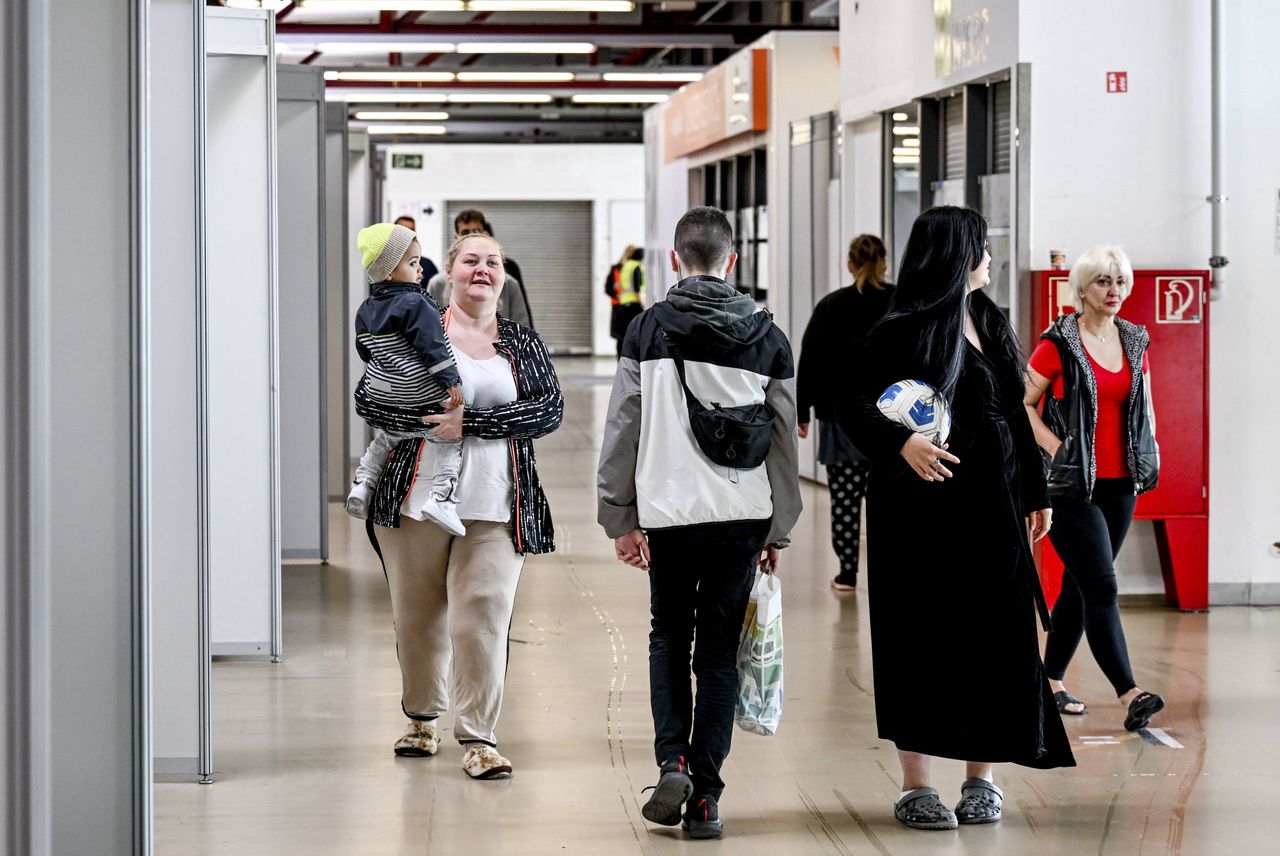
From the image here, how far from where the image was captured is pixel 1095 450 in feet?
17.1

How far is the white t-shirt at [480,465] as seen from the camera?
14.7ft

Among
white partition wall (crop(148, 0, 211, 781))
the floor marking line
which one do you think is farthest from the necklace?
white partition wall (crop(148, 0, 211, 781))

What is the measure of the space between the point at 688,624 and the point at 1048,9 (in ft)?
13.6

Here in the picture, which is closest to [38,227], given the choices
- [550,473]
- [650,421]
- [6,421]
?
[6,421]

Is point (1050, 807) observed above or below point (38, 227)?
below

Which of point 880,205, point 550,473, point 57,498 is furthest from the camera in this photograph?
point 550,473

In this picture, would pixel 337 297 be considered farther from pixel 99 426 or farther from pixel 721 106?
pixel 99 426

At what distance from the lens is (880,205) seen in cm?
997

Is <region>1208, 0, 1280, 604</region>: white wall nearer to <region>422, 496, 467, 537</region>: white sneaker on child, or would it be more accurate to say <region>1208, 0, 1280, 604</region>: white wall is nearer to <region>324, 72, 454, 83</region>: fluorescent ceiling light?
<region>422, 496, 467, 537</region>: white sneaker on child

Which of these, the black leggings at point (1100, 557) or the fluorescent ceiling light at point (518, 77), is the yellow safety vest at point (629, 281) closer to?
the fluorescent ceiling light at point (518, 77)

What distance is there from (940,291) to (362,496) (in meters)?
1.66

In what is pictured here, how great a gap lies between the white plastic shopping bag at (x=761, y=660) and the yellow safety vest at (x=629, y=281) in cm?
1783

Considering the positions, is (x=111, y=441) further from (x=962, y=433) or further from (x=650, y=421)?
(x=962, y=433)

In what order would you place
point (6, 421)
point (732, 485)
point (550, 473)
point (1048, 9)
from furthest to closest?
point (550, 473) → point (1048, 9) → point (732, 485) → point (6, 421)
